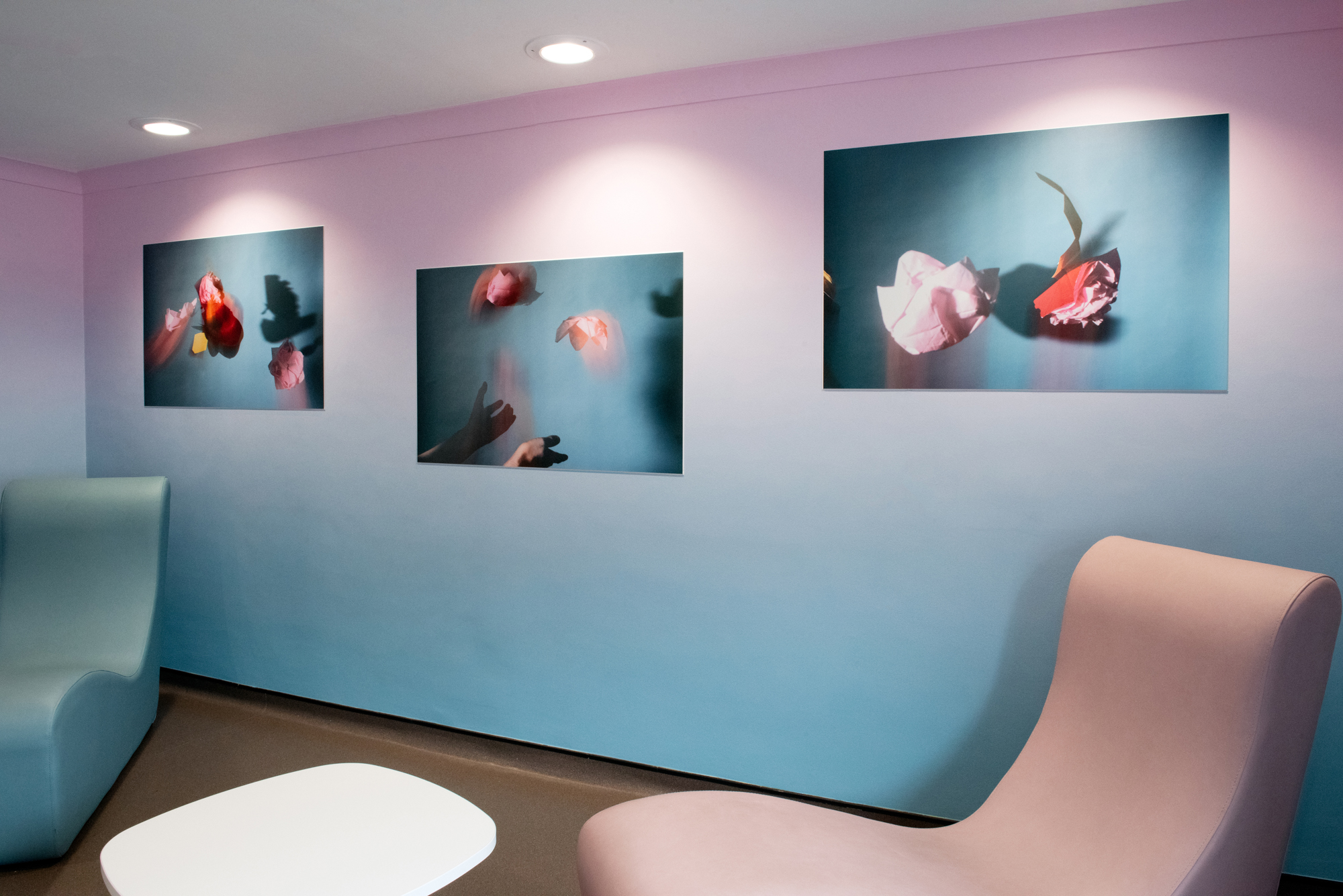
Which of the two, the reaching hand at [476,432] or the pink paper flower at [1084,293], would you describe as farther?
the reaching hand at [476,432]

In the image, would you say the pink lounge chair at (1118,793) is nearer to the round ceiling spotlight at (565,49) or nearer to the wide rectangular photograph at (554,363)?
the wide rectangular photograph at (554,363)

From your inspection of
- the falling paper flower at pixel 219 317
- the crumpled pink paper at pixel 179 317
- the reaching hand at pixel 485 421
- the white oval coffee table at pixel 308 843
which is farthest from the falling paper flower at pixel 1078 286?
the crumpled pink paper at pixel 179 317

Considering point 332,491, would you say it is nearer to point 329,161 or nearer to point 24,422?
point 329,161

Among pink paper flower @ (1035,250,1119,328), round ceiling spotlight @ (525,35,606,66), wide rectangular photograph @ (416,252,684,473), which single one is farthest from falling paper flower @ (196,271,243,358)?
pink paper flower @ (1035,250,1119,328)

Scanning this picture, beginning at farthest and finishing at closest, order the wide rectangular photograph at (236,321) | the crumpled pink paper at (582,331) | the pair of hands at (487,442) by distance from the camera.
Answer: the wide rectangular photograph at (236,321) → the pair of hands at (487,442) → the crumpled pink paper at (582,331)

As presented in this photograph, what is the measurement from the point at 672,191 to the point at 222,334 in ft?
7.62

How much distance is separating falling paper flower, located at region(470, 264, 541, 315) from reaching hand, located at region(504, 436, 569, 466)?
0.54 meters

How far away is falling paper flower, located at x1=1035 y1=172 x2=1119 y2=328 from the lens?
2238 mm

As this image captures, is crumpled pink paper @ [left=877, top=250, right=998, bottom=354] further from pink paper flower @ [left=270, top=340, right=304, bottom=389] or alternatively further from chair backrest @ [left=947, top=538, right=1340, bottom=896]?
pink paper flower @ [left=270, top=340, right=304, bottom=389]

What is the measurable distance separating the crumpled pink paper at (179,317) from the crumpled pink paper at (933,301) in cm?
325

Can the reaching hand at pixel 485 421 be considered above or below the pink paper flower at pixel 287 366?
below

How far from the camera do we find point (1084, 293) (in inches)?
89.0

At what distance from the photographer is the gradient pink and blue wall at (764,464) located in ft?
7.03

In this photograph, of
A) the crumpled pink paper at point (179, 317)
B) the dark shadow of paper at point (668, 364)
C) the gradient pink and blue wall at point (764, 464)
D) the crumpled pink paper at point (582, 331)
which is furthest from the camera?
the crumpled pink paper at point (179, 317)
